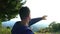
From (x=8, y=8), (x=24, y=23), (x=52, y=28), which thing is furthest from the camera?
(x=8, y=8)

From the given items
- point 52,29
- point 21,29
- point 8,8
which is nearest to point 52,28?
point 52,29

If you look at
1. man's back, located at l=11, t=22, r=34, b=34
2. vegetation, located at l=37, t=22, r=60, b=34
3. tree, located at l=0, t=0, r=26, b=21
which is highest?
tree, located at l=0, t=0, r=26, b=21

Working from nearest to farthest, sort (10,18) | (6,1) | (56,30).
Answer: (56,30) → (6,1) → (10,18)

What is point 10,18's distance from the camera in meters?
15.2

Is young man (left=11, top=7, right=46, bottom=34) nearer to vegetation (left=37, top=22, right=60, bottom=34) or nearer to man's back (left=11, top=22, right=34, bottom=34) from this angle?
man's back (left=11, top=22, right=34, bottom=34)

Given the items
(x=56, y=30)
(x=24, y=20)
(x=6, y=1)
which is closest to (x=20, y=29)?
(x=24, y=20)

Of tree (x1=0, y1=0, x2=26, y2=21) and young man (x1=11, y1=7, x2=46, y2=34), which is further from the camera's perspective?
tree (x1=0, y1=0, x2=26, y2=21)

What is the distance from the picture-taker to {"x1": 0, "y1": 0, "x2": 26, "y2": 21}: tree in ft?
46.7

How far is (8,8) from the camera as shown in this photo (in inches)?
575

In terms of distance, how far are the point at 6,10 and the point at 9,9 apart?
0.22m

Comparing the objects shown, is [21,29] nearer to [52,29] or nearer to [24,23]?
[24,23]

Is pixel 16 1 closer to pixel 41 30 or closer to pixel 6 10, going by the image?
pixel 6 10

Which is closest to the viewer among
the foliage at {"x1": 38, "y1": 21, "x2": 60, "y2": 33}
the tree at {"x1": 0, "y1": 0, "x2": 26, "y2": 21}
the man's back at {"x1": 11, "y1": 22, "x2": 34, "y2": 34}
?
the man's back at {"x1": 11, "y1": 22, "x2": 34, "y2": 34}

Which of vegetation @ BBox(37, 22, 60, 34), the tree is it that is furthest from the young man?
the tree
